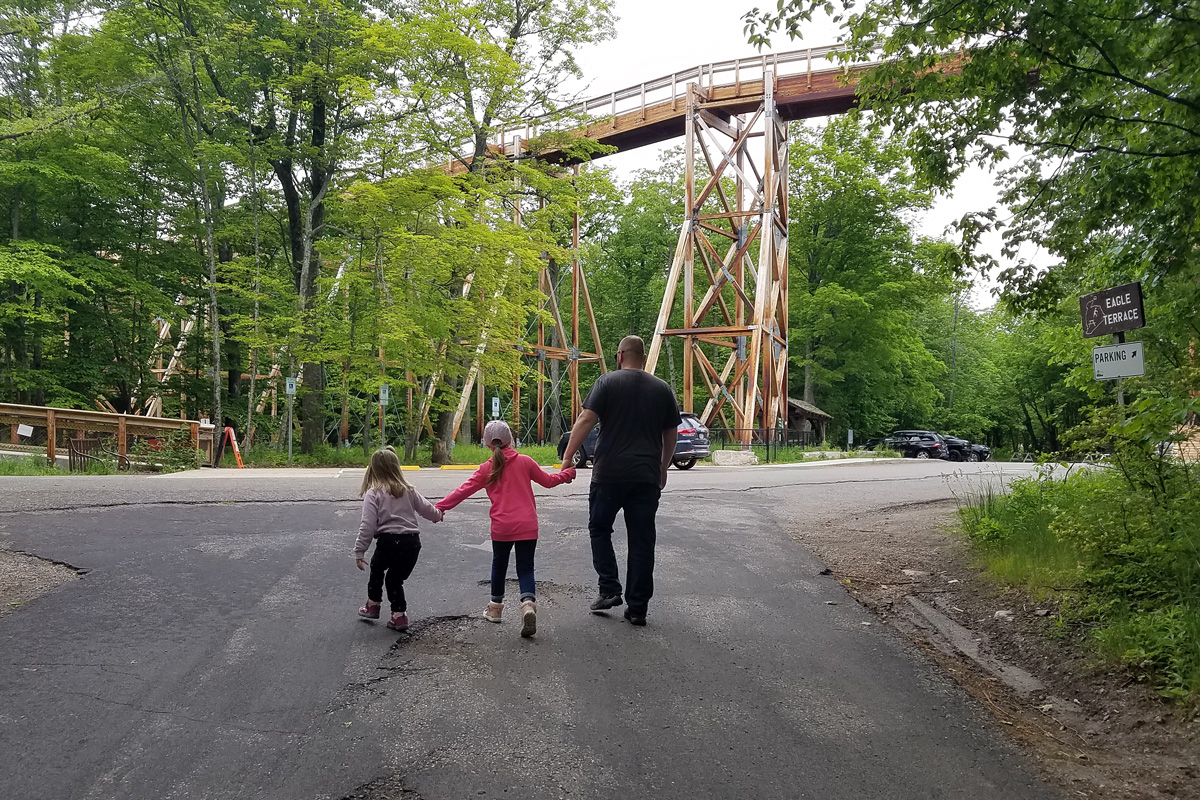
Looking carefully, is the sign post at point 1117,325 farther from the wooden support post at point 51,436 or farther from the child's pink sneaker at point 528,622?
the wooden support post at point 51,436

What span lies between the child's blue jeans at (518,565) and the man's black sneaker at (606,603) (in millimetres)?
535

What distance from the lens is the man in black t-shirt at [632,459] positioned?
567 cm

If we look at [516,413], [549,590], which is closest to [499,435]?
[549,590]

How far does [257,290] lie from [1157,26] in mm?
24052

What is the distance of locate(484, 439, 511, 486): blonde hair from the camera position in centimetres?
552

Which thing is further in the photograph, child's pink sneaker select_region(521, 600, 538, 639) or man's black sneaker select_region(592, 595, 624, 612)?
man's black sneaker select_region(592, 595, 624, 612)

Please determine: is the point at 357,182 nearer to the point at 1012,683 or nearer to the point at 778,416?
the point at 778,416

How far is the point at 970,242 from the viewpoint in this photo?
7.35 meters

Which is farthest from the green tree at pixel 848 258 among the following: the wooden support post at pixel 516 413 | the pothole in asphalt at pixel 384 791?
the pothole in asphalt at pixel 384 791

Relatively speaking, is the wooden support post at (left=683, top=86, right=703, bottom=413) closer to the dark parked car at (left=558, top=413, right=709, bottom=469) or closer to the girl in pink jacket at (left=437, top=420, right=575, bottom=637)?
the dark parked car at (left=558, top=413, right=709, bottom=469)

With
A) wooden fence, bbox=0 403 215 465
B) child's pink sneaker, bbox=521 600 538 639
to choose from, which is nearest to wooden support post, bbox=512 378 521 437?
wooden fence, bbox=0 403 215 465

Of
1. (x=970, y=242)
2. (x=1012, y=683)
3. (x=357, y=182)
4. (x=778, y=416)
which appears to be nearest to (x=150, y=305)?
(x=357, y=182)

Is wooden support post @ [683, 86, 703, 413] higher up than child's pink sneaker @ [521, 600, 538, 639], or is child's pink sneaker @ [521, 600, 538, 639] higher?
wooden support post @ [683, 86, 703, 413]

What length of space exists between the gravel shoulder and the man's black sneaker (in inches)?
80.0
